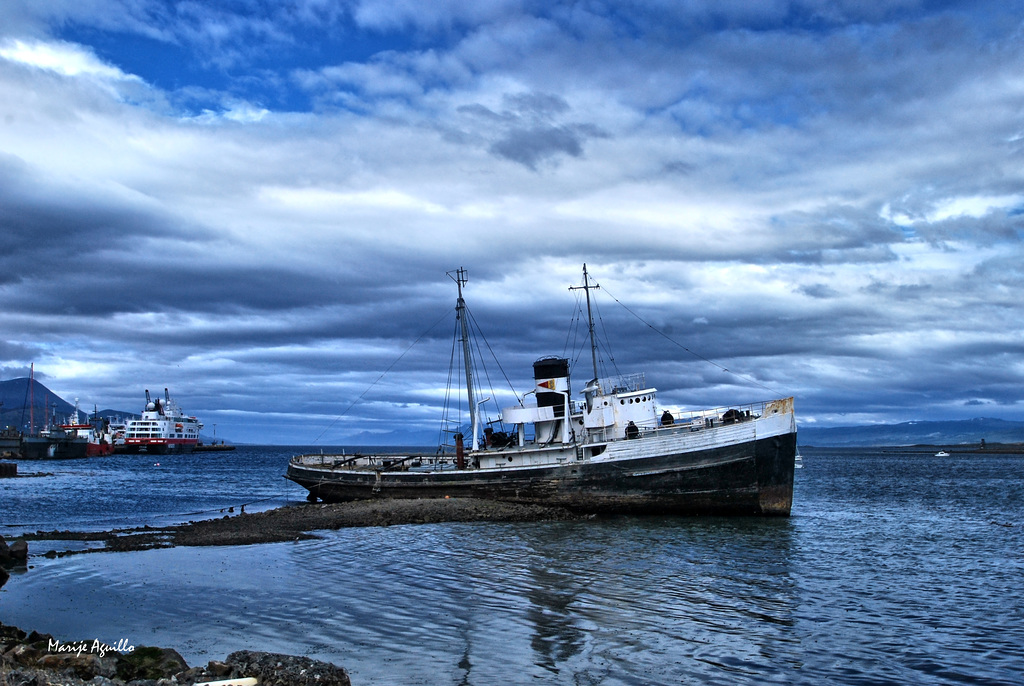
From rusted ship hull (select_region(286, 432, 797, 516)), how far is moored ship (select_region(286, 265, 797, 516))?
5 centimetres

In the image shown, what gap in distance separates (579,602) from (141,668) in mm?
9829

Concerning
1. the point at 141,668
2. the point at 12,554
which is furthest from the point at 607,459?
the point at 141,668

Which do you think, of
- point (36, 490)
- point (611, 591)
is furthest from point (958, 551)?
point (36, 490)

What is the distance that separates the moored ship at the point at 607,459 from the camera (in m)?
35.0

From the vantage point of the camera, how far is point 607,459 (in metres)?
36.2

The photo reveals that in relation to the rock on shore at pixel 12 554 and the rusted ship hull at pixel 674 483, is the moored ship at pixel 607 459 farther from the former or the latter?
the rock on shore at pixel 12 554

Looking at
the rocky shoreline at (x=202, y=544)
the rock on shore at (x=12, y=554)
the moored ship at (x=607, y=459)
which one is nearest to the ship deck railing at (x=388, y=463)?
the moored ship at (x=607, y=459)

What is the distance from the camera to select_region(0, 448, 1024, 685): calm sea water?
13.7 meters

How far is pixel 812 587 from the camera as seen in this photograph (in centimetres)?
2059

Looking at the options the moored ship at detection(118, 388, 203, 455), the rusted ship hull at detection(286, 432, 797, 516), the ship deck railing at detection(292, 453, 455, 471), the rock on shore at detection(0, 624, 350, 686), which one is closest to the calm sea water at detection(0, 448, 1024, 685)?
the rusted ship hull at detection(286, 432, 797, 516)

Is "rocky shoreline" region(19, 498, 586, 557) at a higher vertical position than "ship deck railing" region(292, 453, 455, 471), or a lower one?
lower

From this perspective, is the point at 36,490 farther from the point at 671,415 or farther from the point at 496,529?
the point at 671,415

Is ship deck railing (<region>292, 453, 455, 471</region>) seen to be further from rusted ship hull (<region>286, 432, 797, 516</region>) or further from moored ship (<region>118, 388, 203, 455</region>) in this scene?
moored ship (<region>118, 388, 203, 455</region>)

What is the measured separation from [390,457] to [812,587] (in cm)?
3372
